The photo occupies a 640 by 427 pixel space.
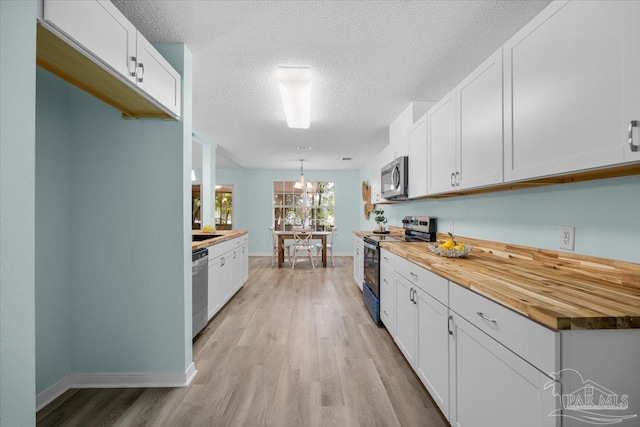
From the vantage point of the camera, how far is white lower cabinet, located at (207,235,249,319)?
10.4 feet

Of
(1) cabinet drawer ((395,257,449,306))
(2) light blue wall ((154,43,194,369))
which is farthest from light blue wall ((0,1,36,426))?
(1) cabinet drawer ((395,257,449,306))

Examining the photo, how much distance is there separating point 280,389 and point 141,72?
7.11 feet

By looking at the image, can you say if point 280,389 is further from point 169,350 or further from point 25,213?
point 25,213

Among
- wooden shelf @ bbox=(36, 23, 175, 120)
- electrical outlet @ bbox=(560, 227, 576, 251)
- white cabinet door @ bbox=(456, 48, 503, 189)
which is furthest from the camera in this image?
white cabinet door @ bbox=(456, 48, 503, 189)

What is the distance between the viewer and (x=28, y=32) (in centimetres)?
92

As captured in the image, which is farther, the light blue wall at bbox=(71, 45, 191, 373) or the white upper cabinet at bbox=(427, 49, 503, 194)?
the light blue wall at bbox=(71, 45, 191, 373)

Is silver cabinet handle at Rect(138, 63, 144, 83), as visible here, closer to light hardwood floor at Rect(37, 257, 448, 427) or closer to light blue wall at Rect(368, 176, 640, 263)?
light hardwood floor at Rect(37, 257, 448, 427)

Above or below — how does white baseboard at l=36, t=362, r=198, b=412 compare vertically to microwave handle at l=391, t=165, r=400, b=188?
below

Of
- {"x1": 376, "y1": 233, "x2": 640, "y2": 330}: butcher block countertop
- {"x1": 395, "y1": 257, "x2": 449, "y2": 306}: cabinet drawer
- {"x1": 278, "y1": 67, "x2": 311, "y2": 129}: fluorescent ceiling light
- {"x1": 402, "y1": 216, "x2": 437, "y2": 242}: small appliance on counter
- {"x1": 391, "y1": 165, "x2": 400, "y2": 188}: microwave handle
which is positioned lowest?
{"x1": 395, "y1": 257, "x2": 449, "y2": 306}: cabinet drawer

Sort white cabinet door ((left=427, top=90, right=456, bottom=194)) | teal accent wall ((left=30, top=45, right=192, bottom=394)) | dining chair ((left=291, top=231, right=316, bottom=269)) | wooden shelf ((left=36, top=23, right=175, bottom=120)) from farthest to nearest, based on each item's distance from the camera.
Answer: dining chair ((left=291, top=231, right=316, bottom=269))
white cabinet door ((left=427, top=90, right=456, bottom=194))
teal accent wall ((left=30, top=45, right=192, bottom=394))
wooden shelf ((left=36, top=23, right=175, bottom=120))

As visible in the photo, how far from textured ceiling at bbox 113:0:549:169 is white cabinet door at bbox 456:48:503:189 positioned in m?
0.40

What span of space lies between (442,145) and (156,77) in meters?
2.11

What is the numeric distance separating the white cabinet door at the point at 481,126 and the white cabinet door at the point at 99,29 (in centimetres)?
203

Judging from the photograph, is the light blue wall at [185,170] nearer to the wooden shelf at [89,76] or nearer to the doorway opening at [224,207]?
the wooden shelf at [89,76]
